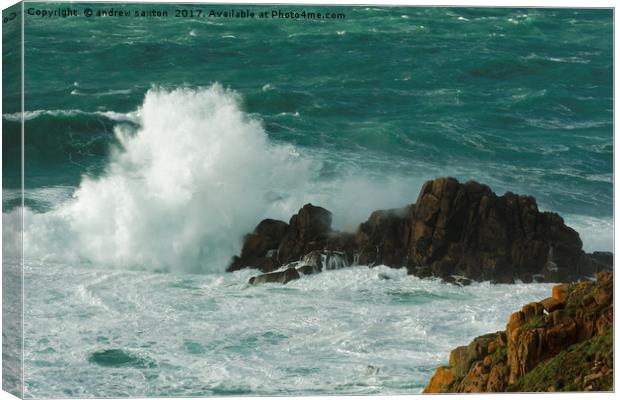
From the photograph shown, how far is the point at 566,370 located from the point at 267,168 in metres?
6.54

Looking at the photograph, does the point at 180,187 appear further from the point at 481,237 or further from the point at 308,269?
the point at 481,237

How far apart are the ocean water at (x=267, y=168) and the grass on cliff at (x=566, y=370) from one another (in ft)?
5.19

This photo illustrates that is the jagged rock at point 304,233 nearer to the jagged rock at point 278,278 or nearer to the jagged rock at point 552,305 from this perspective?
the jagged rock at point 278,278

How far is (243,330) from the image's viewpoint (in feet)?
94.3

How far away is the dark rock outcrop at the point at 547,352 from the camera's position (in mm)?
27781

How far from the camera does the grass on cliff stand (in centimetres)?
2783

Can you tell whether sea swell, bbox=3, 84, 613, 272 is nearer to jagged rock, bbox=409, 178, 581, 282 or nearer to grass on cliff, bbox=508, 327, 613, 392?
jagged rock, bbox=409, 178, 581, 282

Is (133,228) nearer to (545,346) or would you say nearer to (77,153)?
(77,153)

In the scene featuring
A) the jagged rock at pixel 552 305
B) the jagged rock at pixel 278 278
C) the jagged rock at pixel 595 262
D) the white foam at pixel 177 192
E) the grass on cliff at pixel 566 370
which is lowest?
the grass on cliff at pixel 566 370

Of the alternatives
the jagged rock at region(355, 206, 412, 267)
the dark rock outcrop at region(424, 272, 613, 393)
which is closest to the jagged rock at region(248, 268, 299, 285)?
the jagged rock at region(355, 206, 412, 267)

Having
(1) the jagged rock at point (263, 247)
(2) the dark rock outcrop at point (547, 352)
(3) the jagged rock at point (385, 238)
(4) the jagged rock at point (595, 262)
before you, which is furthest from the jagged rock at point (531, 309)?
(1) the jagged rock at point (263, 247)

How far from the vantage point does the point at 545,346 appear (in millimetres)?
27641

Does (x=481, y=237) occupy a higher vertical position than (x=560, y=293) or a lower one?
higher

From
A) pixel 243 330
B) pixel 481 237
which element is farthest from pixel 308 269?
pixel 481 237
